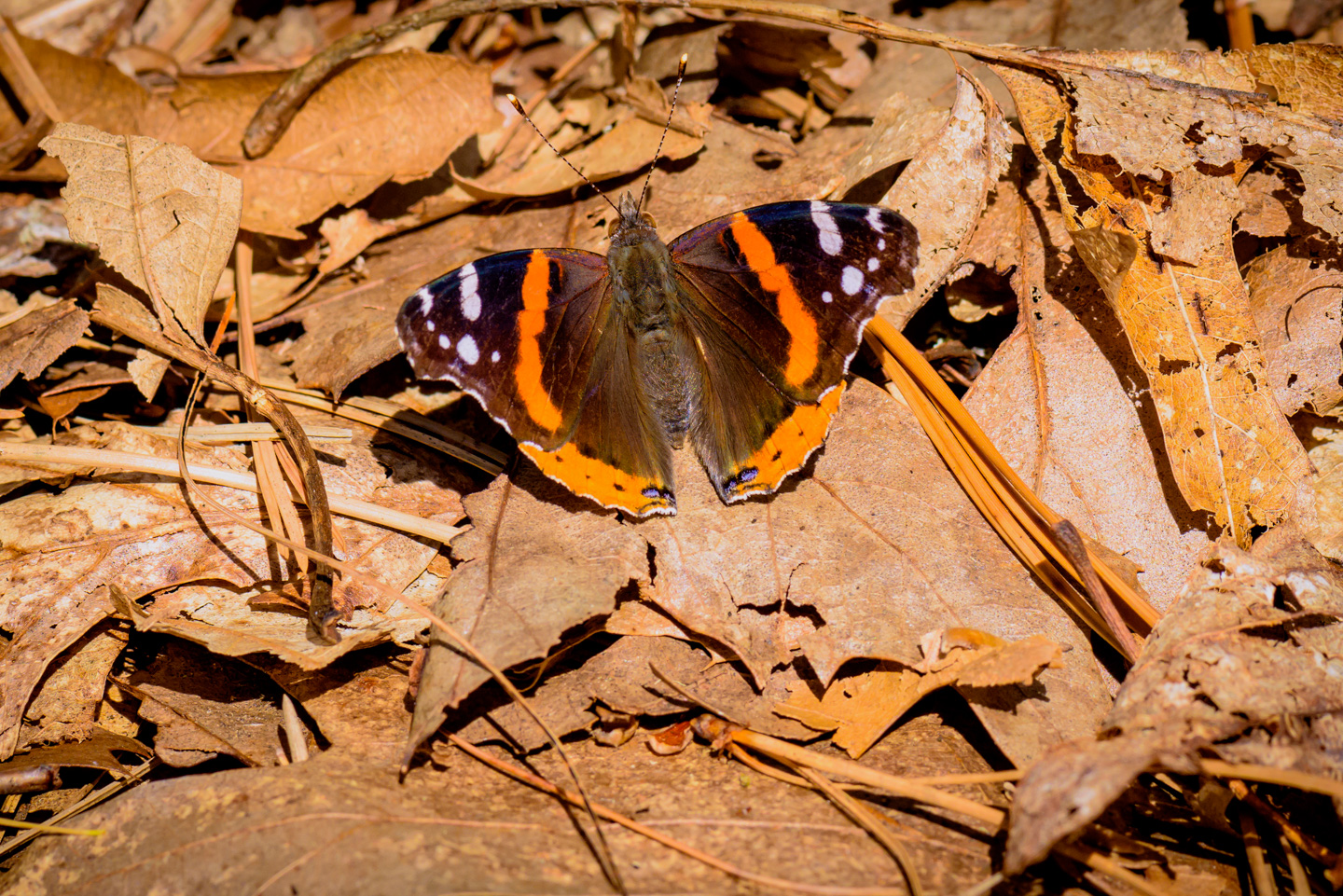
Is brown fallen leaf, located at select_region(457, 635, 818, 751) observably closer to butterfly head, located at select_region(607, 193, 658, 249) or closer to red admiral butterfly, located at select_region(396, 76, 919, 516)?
red admiral butterfly, located at select_region(396, 76, 919, 516)

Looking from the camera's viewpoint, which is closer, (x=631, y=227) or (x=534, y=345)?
(x=534, y=345)

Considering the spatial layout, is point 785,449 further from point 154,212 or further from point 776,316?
point 154,212

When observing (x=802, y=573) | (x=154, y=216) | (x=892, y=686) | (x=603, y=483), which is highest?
(x=154, y=216)

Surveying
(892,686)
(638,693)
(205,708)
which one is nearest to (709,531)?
(638,693)

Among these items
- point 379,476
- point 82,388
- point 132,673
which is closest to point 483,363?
point 379,476

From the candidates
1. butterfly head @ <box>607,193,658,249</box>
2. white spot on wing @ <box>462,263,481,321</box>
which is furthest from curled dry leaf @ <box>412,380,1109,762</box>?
butterfly head @ <box>607,193,658,249</box>

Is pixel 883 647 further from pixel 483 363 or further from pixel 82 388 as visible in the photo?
pixel 82 388
